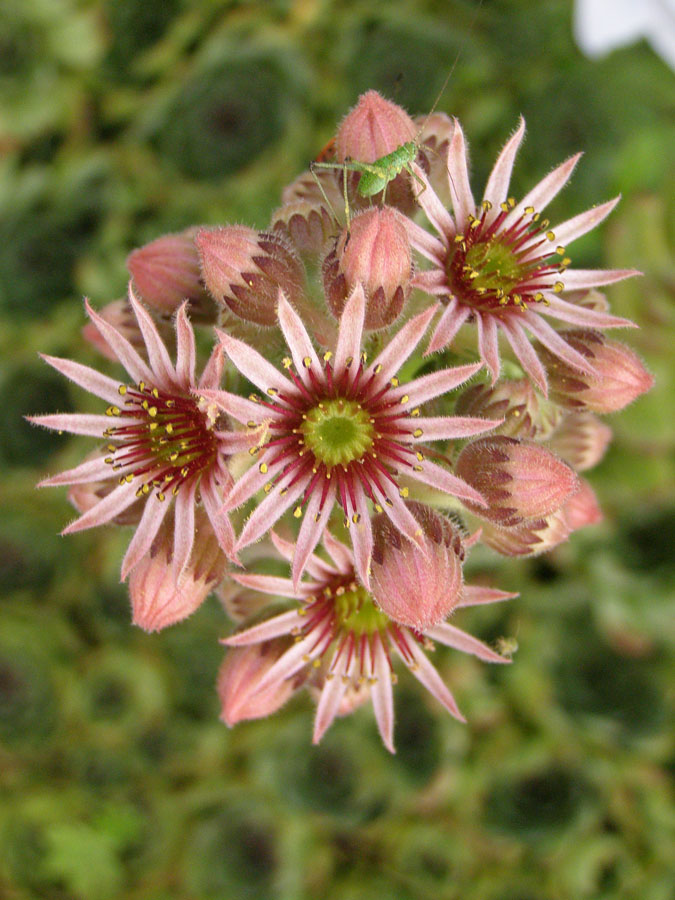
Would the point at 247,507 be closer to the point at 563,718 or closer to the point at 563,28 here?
the point at 563,718

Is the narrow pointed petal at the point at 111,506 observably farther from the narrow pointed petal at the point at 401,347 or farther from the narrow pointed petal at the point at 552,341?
the narrow pointed petal at the point at 552,341

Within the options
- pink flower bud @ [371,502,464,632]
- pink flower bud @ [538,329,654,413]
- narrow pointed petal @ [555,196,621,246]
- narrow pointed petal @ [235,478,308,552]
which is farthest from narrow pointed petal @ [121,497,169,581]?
narrow pointed petal @ [555,196,621,246]

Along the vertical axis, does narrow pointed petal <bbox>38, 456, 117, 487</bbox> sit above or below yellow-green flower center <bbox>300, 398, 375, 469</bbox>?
below

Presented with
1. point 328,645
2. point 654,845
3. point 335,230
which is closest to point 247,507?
point 328,645

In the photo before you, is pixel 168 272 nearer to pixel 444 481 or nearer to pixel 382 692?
pixel 444 481

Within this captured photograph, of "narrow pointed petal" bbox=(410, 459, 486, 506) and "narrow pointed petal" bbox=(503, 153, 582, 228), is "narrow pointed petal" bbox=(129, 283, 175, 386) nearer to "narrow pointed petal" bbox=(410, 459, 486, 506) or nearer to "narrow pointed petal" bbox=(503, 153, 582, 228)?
"narrow pointed petal" bbox=(410, 459, 486, 506)

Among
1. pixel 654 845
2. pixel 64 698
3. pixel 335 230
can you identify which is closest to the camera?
pixel 335 230

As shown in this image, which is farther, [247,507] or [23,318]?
[23,318]
